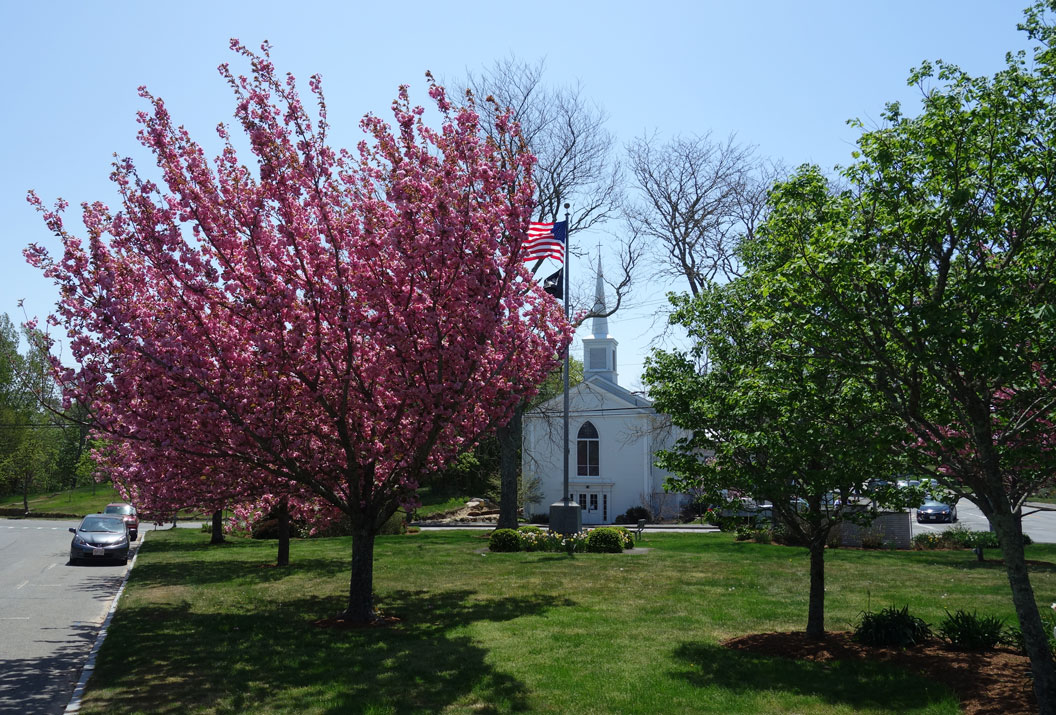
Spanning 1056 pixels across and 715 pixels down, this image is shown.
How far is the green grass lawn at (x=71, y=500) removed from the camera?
201 feet

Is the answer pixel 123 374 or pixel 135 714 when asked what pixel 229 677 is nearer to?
pixel 135 714

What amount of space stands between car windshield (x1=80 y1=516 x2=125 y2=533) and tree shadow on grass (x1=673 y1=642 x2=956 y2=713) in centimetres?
2227

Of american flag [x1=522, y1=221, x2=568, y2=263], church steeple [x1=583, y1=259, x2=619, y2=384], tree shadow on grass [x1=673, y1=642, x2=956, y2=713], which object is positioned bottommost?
tree shadow on grass [x1=673, y1=642, x2=956, y2=713]

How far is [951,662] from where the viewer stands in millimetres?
9234

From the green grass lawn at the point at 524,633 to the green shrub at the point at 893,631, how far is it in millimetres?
1340

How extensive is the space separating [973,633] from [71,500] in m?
75.9

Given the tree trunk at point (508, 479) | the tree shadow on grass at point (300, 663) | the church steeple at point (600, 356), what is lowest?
the tree shadow on grass at point (300, 663)

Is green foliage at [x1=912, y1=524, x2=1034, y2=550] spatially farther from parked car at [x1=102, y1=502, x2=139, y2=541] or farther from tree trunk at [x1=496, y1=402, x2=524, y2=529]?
parked car at [x1=102, y1=502, x2=139, y2=541]

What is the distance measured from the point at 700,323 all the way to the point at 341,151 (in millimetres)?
6163

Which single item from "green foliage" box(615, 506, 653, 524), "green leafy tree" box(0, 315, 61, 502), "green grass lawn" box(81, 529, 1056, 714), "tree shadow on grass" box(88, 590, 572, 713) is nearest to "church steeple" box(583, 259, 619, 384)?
"green foliage" box(615, 506, 653, 524)

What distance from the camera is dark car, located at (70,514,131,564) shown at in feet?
79.7

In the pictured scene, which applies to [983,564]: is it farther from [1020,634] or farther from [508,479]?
[508,479]

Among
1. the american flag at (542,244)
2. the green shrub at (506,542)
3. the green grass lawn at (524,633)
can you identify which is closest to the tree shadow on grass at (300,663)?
the green grass lawn at (524,633)

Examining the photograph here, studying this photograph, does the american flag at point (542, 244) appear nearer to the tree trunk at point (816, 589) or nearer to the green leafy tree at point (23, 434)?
the tree trunk at point (816, 589)
